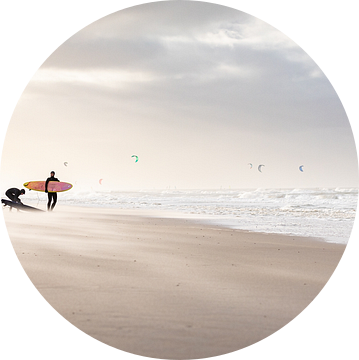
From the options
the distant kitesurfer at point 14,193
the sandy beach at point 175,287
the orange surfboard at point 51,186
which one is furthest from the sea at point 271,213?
the distant kitesurfer at point 14,193

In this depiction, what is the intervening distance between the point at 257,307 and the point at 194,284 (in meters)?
0.71

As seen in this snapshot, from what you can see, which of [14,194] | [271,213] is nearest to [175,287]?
[14,194]

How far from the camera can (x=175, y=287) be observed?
3.23m

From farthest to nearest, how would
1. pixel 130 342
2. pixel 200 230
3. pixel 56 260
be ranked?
1. pixel 200 230
2. pixel 56 260
3. pixel 130 342

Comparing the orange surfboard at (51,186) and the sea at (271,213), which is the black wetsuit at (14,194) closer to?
the orange surfboard at (51,186)

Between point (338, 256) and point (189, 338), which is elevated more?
point (338, 256)

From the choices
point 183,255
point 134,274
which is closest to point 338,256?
point 183,255

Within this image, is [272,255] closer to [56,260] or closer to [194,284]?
[194,284]

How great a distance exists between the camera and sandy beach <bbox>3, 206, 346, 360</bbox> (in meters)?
2.42

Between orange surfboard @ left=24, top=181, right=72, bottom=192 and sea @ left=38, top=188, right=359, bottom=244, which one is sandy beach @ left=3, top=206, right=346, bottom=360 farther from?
orange surfboard @ left=24, top=181, right=72, bottom=192

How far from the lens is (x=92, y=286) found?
10.4 ft

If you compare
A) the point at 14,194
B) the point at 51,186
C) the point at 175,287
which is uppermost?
the point at 51,186

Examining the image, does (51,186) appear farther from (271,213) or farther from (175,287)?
(175,287)

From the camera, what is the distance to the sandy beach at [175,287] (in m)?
2.42
